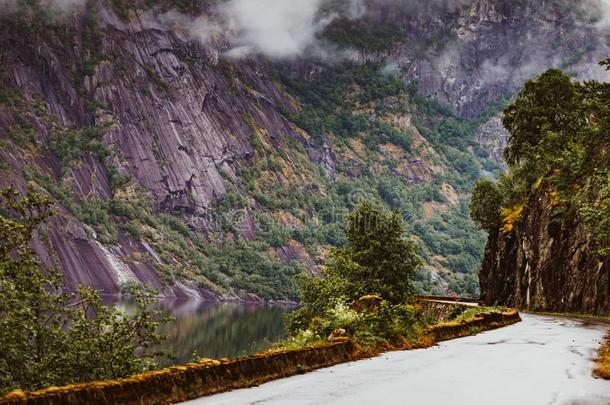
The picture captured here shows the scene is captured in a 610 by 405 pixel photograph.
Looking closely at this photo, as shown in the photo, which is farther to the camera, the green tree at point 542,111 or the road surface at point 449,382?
the green tree at point 542,111

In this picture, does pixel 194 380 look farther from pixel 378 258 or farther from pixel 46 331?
pixel 378 258

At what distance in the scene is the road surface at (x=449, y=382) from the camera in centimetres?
959

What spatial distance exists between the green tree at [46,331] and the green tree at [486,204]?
58402 millimetres

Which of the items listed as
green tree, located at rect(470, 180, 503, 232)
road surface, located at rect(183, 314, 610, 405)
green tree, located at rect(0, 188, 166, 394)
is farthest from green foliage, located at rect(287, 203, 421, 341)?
road surface, located at rect(183, 314, 610, 405)

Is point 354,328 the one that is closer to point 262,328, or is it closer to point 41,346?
point 41,346

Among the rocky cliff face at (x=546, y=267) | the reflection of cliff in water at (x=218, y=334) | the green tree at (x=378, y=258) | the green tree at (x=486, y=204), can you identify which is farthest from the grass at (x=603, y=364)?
the reflection of cliff in water at (x=218, y=334)

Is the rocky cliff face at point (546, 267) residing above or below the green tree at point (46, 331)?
above

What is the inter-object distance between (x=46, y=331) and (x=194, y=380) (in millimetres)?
14022

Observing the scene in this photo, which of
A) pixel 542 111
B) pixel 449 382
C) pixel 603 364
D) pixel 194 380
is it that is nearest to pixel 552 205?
pixel 542 111

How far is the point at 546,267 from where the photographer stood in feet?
169

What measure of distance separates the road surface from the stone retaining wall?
0.32 meters

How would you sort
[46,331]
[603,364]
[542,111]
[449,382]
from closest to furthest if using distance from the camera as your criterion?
[449,382] → [603,364] → [46,331] → [542,111]

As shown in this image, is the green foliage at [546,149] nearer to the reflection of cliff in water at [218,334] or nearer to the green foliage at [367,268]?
the green foliage at [367,268]

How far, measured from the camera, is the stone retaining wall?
7.59m
